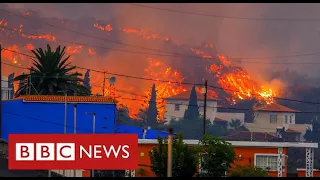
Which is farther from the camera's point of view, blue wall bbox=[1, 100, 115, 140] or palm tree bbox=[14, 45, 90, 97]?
palm tree bbox=[14, 45, 90, 97]

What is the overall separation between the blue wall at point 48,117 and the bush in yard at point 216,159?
70.1 ft

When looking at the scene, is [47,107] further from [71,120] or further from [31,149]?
[31,149]

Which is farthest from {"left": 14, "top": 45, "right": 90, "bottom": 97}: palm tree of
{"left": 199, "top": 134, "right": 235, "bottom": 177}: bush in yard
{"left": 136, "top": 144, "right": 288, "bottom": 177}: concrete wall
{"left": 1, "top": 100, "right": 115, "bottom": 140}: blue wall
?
{"left": 199, "top": 134, "right": 235, "bottom": 177}: bush in yard

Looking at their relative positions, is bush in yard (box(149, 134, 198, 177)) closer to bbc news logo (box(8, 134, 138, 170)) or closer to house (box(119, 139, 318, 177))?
house (box(119, 139, 318, 177))

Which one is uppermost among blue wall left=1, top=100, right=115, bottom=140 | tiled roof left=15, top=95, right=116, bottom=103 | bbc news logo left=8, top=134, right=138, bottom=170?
tiled roof left=15, top=95, right=116, bottom=103

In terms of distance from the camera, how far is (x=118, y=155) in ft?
142

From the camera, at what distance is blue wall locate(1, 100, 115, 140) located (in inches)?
2945

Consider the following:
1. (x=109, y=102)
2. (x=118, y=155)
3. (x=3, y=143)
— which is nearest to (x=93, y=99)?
(x=109, y=102)

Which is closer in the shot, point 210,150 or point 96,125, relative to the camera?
point 210,150

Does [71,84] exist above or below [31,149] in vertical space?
above

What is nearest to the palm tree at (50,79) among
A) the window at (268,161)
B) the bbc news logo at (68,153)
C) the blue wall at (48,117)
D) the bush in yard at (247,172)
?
the blue wall at (48,117)

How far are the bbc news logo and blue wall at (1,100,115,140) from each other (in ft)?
100

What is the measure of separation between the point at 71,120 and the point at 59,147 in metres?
34.0

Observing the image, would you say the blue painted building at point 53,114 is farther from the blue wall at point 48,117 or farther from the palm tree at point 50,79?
the palm tree at point 50,79
